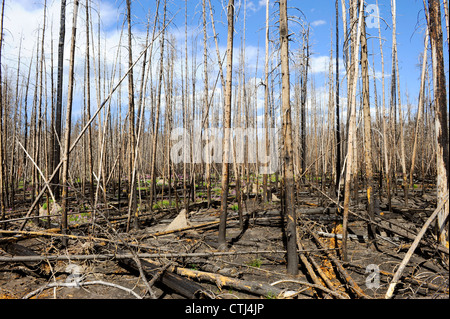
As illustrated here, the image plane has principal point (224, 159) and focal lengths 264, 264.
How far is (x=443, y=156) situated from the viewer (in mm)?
2678

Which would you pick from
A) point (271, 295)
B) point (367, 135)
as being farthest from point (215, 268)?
point (367, 135)

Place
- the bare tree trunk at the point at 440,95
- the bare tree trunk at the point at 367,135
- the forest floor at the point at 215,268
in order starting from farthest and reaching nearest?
the bare tree trunk at the point at 367,135 < the forest floor at the point at 215,268 < the bare tree trunk at the point at 440,95

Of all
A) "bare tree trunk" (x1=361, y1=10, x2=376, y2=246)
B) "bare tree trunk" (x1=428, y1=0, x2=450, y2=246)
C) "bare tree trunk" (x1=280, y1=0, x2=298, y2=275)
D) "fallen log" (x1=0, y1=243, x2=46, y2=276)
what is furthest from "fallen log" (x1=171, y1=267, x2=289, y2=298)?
"bare tree trunk" (x1=361, y1=10, x2=376, y2=246)

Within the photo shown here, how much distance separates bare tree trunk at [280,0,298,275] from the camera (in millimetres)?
3539

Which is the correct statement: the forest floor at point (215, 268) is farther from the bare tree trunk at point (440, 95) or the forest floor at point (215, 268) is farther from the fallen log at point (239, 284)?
the bare tree trunk at point (440, 95)

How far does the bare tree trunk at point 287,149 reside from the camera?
11.6ft

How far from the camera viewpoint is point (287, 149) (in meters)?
3.52

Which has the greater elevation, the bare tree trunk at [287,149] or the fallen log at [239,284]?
the bare tree trunk at [287,149]

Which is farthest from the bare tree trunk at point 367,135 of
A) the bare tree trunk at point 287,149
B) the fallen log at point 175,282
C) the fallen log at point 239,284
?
the fallen log at point 175,282

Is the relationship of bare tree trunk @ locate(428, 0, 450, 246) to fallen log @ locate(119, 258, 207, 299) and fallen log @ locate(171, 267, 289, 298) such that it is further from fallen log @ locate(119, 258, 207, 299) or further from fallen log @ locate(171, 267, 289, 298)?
fallen log @ locate(119, 258, 207, 299)

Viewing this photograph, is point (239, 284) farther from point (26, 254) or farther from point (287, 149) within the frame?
point (26, 254)
